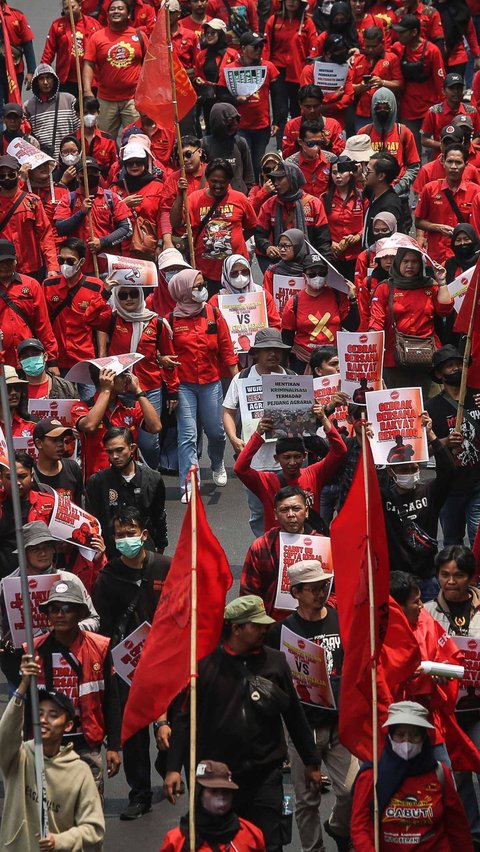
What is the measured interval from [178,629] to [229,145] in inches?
351

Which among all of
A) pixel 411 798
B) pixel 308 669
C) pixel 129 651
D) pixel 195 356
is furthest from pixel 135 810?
pixel 195 356

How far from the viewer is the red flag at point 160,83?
14.9 m

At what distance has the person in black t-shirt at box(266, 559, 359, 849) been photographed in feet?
29.8

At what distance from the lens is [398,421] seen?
11.2 metres

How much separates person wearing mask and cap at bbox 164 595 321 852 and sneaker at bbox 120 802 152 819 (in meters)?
1.60

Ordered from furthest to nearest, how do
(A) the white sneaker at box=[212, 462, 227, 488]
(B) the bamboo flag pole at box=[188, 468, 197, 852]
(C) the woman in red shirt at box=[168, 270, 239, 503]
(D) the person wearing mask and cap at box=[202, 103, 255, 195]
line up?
1. (D) the person wearing mask and cap at box=[202, 103, 255, 195]
2. (A) the white sneaker at box=[212, 462, 227, 488]
3. (C) the woman in red shirt at box=[168, 270, 239, 503]
4. (B) the bamboo flag pole at box=[188, 468, 197, 852]

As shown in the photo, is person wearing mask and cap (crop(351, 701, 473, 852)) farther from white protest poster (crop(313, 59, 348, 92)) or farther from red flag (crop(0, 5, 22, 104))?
red flag (crop(0, 5, 22, 104))

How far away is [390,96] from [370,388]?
5.80 metres

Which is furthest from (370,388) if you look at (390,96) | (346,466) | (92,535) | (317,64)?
(317,64)

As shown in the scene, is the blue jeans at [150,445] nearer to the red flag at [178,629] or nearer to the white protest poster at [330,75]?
the red flag at [178,629]

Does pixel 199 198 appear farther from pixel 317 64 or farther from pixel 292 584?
pixel 292 584

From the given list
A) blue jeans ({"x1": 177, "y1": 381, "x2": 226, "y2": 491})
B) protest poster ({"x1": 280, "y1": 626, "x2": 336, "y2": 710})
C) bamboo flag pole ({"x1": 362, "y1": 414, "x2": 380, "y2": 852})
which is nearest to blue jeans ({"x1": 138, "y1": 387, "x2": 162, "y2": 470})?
blue jeans ({"x1": 177, "y1": 381, "x2": 226, "y2": 491})

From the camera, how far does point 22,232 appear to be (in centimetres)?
1493

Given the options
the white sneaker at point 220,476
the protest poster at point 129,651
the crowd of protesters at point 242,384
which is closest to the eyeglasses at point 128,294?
the crowd of protesters at point 242,384
